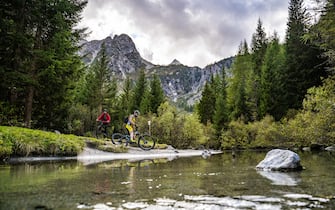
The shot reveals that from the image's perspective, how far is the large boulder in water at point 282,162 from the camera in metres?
11.5

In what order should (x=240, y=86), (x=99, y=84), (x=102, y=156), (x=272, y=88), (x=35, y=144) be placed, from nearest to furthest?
(x=35, y=144) → (x=102, y=156) → (x=272, y=88) → (x=99, y=84) → (x=240, y=86)

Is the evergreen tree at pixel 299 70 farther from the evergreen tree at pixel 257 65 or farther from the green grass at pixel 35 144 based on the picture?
the green grass at pixel 35 144

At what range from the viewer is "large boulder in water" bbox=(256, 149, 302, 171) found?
11.5 metres

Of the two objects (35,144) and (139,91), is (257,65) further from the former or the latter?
(35,144)

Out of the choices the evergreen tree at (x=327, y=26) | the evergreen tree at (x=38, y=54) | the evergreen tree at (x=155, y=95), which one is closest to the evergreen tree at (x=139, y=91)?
the evergreen tree at (x=155, y=95)

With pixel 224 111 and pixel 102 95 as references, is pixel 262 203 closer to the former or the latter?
pixel 102 95

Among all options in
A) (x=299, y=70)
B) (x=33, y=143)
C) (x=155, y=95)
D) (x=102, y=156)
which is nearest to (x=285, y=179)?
(x=33, y=143)

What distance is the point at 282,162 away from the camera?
11883 millimetres

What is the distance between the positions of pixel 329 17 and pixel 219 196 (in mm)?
13155

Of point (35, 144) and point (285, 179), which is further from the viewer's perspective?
point (35, 144)

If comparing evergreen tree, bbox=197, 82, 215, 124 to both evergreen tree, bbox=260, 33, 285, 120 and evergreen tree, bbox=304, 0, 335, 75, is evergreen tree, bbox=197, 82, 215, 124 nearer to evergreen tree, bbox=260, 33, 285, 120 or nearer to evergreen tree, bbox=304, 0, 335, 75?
evergreen tree, bbox=260, 33, 285, 120

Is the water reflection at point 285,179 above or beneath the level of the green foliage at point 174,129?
beneath

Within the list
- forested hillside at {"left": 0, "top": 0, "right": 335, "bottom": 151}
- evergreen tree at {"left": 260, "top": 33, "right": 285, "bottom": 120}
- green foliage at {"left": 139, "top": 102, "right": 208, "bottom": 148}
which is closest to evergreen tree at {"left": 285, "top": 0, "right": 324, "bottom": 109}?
forested hillside at {"left": 0, "top": 0, "right": 335, "bottom": 151}

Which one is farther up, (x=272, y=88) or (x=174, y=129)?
(x=272, y=88)
